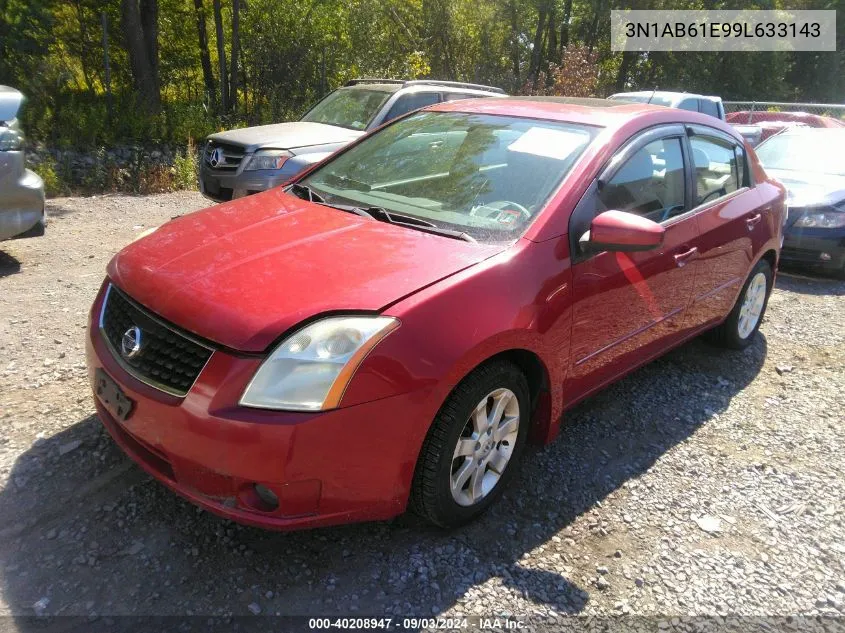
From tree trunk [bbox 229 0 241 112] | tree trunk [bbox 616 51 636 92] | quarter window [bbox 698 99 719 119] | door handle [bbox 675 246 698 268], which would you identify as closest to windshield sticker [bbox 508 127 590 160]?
door handle [bbox 675 246 698 268]

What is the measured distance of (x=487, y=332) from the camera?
2477 millimetres

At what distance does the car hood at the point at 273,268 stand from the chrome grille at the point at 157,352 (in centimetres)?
5

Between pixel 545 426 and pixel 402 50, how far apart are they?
1933 cm

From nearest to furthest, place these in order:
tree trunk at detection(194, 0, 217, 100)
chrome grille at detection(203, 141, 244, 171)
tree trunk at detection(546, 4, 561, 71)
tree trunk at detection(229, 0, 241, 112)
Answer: chrome grille at detection(203, 141, 244, 171), tree trunk at detection(229, 0, 241, 112), tree trunk at detection(194, 0, 217, 100), tree trunk at detection(546, 4, 561, 71)

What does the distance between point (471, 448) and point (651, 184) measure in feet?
5.90

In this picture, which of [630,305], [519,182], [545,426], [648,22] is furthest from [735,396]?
[648,22]

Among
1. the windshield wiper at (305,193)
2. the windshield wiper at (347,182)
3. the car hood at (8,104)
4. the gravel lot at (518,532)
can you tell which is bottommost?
the gravel lot at (518,532)

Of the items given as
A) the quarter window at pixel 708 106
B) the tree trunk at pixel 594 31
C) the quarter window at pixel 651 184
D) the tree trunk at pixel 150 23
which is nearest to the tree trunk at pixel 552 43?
the tree trunk at pixel 594 31

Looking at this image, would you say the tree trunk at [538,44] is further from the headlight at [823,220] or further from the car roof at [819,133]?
the headlight at [823,220]

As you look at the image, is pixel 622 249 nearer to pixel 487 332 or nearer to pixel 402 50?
pixel 487 332

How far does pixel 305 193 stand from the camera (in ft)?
11.5

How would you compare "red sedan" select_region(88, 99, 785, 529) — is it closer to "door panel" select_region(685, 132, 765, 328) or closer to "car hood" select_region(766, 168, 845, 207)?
"door panel" select_region(685, 132, 765, 328)

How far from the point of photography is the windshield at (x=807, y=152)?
770cm

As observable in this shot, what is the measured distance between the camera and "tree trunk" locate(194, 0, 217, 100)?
15492mm
